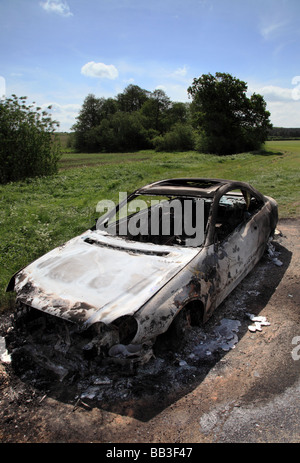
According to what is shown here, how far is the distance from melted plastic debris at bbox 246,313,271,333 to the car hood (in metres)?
1.17

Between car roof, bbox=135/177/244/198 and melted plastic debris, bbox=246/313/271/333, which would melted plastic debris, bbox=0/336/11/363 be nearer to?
car roof, bbox=135/177/244/198

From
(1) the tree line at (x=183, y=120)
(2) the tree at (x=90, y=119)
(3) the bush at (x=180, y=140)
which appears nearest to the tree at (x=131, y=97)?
(1) the tree line at (x=183, y=120)

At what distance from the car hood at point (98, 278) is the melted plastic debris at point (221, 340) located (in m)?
0.93

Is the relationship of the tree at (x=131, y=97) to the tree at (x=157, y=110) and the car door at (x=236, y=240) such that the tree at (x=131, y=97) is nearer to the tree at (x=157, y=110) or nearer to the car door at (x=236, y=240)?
the tree at (x=157, y=110)

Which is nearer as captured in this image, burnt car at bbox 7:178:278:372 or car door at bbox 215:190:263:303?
burnt car at bbox 7:178:278:372

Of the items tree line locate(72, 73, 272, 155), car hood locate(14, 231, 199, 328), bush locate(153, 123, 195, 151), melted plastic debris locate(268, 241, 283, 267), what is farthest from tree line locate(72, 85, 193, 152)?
car hood locate(14, 231, 199, 328)

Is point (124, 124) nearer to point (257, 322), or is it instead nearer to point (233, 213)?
point (233, 213)

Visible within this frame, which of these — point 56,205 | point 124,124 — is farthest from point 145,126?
point 56,205

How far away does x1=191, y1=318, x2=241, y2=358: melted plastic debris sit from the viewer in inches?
132

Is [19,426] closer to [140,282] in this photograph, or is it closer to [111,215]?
[140,282]

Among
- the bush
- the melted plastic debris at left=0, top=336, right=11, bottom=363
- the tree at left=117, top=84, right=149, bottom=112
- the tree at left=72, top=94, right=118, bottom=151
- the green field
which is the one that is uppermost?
the tree at left=117, top=84, right=149, bottom=112

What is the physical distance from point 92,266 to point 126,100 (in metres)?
72.6

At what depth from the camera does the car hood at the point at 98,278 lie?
2.80 m
